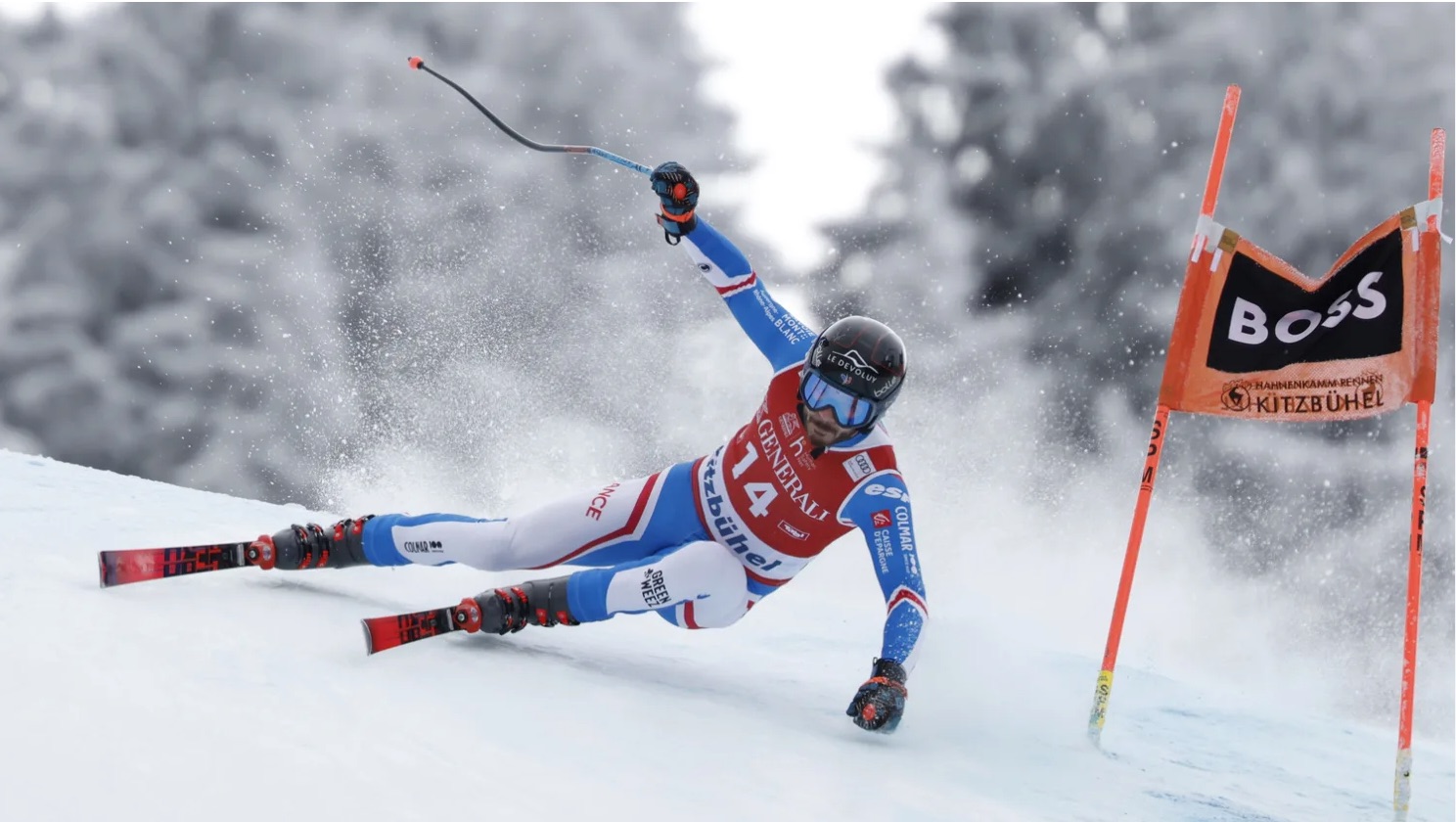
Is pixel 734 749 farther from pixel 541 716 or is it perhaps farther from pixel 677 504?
pixel 677 504

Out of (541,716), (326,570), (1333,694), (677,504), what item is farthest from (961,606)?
(1333,694)

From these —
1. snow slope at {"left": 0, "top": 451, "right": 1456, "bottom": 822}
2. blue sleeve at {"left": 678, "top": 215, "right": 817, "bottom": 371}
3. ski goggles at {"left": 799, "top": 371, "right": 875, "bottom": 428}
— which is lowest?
snow slope at {"left": 0, "top": 451, "right": 1456, "bottom": 822}

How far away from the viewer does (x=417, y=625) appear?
154 inches

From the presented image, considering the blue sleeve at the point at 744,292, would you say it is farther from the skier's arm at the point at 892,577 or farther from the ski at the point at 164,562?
the ski at the point at 164,562

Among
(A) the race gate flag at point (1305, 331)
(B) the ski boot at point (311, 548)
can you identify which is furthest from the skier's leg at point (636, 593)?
(A) the race gate flag at point (1305, 331)

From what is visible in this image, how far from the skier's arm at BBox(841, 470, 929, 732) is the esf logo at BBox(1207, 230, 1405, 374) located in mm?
1554

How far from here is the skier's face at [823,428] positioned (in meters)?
4.29

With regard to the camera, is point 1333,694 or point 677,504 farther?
point 1333,694

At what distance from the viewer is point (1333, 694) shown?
11359 mm

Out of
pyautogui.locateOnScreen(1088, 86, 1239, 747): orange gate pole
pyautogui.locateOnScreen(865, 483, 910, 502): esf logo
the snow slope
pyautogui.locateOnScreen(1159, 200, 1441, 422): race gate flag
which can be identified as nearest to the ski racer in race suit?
pyautogui.locateOnScreen(865, 483, 910, 502): esf logo

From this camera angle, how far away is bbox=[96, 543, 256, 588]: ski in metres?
4.02

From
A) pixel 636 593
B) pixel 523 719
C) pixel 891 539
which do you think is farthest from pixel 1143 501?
pixel 523 719

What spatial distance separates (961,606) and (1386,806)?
12.0 feet

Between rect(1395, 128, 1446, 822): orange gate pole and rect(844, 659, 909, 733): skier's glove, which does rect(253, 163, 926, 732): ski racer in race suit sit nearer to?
rect(844, 659, 909, 733): skier's glove
